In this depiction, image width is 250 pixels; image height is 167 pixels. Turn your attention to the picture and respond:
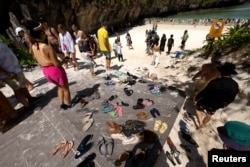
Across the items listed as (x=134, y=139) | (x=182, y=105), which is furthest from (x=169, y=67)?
(x=134, y=139)

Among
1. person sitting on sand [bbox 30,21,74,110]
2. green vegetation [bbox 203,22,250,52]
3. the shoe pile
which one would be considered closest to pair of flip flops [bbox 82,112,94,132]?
the shoe pile

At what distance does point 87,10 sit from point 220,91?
2297cm

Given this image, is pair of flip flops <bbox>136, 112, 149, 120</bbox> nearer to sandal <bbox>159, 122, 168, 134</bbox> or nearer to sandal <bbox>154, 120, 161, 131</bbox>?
sandal <bbox>154, 120, 161, 131</bbox>

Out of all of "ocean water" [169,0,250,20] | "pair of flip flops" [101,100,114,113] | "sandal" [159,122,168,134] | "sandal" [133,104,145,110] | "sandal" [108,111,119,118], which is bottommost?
"sandal" [159,122,168,134]

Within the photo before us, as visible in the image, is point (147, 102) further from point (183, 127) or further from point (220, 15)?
point (220, 15)

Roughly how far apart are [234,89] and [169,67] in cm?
622

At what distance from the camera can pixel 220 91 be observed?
327 cm

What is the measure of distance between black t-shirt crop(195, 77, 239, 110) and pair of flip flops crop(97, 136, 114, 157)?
207 centimetres

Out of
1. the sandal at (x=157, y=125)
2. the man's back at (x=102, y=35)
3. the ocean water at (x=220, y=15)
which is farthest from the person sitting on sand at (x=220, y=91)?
the ocean water at (x=220, y=15)

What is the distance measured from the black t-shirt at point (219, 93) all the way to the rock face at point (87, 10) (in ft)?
55.2

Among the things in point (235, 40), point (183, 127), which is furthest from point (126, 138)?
point (235, 40)

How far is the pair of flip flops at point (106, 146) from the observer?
297 centimetres

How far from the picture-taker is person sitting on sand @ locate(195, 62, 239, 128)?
3113 mm

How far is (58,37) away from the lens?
6508 mm
